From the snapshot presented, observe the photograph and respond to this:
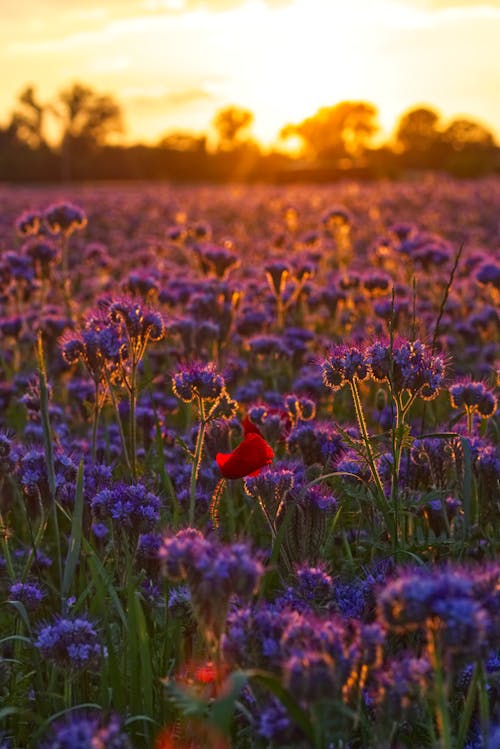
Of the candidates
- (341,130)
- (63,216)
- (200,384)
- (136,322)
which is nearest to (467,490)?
(200,384)

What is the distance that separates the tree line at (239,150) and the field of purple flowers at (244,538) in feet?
125

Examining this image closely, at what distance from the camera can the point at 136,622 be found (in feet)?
9.82

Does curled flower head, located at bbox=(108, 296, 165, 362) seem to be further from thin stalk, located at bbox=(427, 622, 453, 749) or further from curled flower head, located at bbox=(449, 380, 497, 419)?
thin stalk, located at bbox=(427, 622, 453, 749)

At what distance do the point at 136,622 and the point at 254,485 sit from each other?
68 cm

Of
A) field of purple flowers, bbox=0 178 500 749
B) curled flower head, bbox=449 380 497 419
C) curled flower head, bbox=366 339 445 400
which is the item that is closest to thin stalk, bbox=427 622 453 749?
field of purple flowers, bbox=0 178 500 749

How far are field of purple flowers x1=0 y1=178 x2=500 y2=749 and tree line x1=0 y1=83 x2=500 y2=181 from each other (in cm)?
3801

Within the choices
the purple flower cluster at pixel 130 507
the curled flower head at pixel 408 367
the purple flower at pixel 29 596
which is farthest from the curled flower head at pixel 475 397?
the purple flower at pixel 29 596

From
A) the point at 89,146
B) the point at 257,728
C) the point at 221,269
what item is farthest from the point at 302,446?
the point at 89,146

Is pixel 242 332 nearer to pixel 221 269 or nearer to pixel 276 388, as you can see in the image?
pixel 221 269

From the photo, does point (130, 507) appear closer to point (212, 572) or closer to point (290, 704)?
point (212, 572)

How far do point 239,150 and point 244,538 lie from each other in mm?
110833

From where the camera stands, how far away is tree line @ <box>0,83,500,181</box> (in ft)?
241

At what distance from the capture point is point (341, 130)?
13050 cm

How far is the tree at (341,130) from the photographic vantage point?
11444cm
